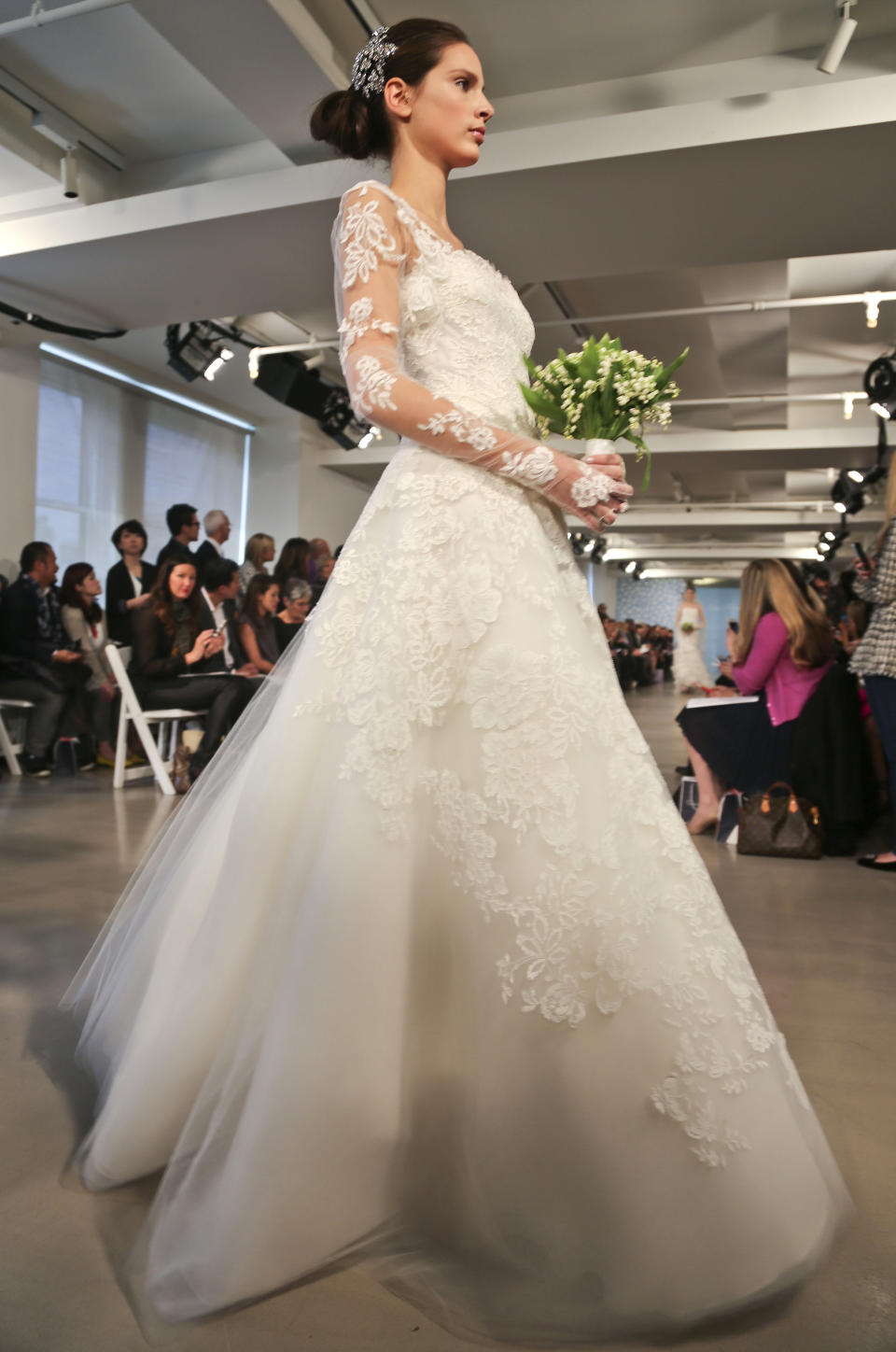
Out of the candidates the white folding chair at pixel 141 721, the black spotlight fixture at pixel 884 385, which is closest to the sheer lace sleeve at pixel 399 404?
the white folding chair at pixel 141 721

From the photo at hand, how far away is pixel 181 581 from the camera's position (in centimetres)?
523

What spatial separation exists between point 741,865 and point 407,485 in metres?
2.85

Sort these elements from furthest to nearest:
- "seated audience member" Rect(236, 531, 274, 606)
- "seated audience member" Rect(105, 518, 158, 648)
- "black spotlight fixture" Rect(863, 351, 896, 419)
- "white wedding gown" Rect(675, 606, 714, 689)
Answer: "white wedding gown" Rect(675, 606, 714, 689), "seated audience member" Rect(236, 531, 274, 606), "black spotlight fixture" Rect(863, 351, 896, 419), "seated audience member" Rect(105, 518, 158, 648)

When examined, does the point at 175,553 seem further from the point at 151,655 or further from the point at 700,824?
the point at 700,824

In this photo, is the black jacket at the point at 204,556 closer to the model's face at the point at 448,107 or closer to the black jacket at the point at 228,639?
the black jacket at the point at 228,639

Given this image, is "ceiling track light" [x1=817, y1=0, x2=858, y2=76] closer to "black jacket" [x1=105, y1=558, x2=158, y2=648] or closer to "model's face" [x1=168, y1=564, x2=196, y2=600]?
"model's face" [x1=168, y1=564, x2=196, y2=600]

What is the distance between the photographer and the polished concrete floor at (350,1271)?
3.53 feet

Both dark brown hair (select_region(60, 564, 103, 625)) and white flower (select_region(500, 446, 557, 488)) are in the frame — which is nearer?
white flower (select_region(500, 446, 557, 488))

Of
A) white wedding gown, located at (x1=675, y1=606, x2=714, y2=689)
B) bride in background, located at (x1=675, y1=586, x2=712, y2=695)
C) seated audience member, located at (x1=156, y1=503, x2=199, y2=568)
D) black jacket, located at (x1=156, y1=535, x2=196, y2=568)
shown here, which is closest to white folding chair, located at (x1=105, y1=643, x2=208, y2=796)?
black jacket, located at (x1=156, y1=535, x2=196, y2=568)

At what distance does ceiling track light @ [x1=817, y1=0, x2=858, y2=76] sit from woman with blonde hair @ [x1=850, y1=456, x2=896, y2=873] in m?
1.51

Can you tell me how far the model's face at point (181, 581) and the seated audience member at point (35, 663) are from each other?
3.59 ft

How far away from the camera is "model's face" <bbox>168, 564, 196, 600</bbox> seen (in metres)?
5.21

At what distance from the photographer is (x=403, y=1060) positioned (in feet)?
3.83

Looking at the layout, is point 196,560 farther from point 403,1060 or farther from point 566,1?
point 403,1060
